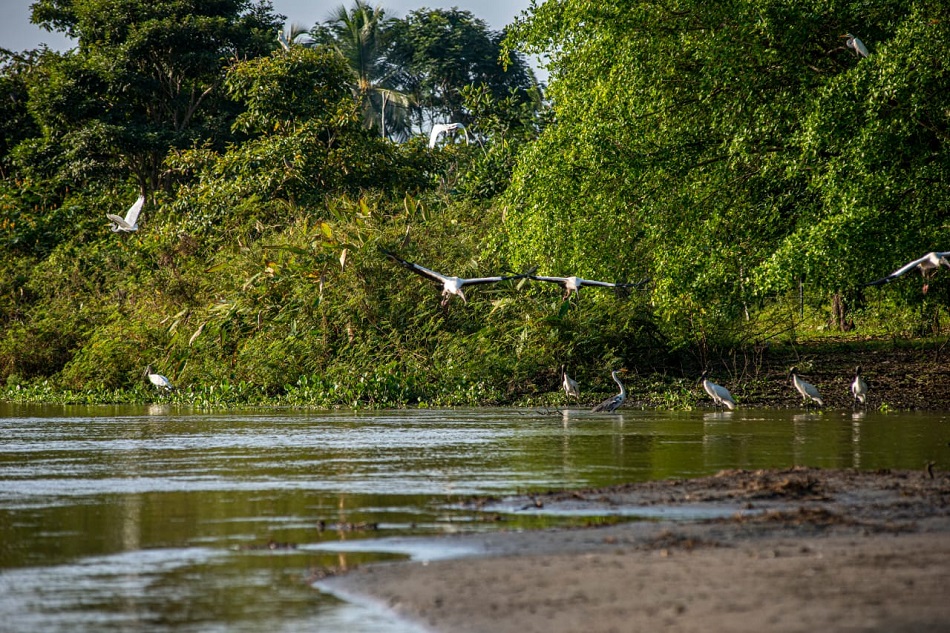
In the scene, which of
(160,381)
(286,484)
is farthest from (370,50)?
(286,484)

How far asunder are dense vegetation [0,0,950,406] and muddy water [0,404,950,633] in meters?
2.93

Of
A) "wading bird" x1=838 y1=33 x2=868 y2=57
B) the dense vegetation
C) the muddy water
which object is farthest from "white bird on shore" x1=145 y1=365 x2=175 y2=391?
"wading bird" x1=838 y1=33 x2=868 y2=57

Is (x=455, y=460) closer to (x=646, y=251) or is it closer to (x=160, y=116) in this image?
(x=646, y=251)

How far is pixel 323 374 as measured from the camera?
2086cm

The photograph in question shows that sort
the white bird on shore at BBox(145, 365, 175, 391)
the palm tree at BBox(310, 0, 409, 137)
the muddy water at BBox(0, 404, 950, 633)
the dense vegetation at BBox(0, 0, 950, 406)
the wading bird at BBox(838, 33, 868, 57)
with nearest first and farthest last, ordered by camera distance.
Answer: the muddy water at BBox(0, 404, 950, 633) → the wading bird at BBox(838, 33, 868, 57) → the dense vegetation at BBox(0, 0, 950, 406) → the white bird on shore at BBox(145, 365, 175, 391) → the palm tree at BBox(310, 0, 409, 137)

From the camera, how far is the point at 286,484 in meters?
Result: 8.67

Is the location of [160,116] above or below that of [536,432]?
above

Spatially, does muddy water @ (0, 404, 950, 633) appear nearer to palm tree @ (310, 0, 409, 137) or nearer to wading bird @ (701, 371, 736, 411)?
wading bird @ (701, 371, 736, 411)

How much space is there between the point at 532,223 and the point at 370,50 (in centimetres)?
4999

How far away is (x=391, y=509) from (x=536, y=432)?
6335 mm

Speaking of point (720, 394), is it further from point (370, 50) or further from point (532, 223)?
point (370, 50)

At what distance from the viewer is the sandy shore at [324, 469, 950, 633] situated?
4.32 m

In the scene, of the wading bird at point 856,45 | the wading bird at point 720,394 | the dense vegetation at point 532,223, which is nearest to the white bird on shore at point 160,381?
the dense vegetation at point 532,223

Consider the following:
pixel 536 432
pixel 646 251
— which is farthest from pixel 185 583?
pixel 646 251
